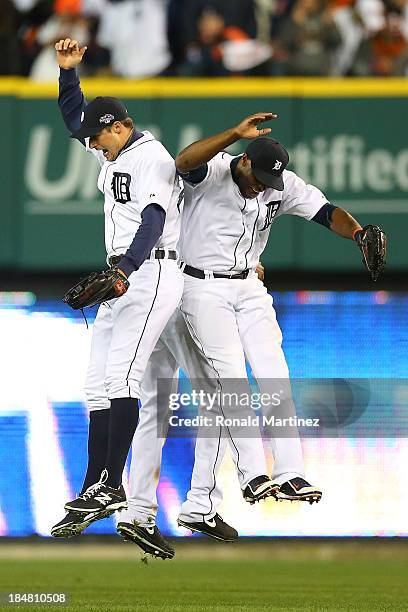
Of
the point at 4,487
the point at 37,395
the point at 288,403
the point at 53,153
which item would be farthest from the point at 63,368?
the point at 288,403

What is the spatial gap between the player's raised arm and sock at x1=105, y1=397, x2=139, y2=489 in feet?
3.93

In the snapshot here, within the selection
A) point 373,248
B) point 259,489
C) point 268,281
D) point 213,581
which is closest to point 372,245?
point 373,248

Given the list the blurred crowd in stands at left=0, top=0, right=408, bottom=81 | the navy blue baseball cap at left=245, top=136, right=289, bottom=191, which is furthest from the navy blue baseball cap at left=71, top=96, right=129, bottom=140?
the blurred crowd in stands at left=0, top=0, right=408, bottom=81

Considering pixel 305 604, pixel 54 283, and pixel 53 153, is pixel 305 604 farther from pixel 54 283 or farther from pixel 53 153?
pixel 53 153

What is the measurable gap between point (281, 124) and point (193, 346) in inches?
149

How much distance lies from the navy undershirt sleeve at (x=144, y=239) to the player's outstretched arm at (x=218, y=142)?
0.21 meters

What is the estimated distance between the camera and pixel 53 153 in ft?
32.2

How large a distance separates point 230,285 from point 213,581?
2.38 meters

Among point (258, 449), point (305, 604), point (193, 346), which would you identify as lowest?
point (305, 604)

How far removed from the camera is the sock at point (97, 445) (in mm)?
6031

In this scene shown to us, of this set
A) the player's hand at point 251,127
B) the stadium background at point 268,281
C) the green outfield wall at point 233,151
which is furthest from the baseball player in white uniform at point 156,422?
the green outfield wall at point 233,151

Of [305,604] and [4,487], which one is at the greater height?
[4,487]

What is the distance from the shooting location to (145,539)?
19.8 feet

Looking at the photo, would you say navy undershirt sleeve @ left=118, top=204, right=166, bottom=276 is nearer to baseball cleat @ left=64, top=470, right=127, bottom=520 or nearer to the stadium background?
baseball cleat @ left=64, top=470, right=127, bottom=520
